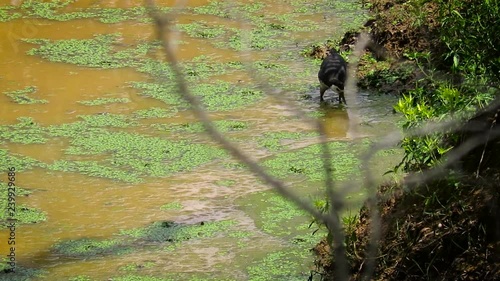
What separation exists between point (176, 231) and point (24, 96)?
3.36m

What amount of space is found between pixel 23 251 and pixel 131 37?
16.9 feet

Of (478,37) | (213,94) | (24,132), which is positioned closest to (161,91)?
(213,94)

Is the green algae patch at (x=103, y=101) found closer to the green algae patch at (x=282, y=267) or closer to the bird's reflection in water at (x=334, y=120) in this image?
the bird's reflection in water at (x=334, y=120)

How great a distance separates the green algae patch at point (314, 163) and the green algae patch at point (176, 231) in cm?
92

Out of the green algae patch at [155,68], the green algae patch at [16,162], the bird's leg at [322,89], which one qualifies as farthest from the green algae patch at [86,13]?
the green algae patch at [16,162]

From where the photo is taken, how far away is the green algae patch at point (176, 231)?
5828mm

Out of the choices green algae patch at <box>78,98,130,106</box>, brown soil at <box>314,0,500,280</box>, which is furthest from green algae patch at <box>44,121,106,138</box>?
brown soil at <box>314,0,500,280</box>

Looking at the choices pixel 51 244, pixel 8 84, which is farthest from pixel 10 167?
pixel 8 84

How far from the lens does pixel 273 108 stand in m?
8.22

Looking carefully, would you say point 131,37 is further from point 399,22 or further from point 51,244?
point 51,244

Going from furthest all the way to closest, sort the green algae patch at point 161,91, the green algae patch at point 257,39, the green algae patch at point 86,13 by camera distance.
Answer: the green algae patch at point 86,13, the green algae patch at point 257,39, the green algae patch at point 161,91

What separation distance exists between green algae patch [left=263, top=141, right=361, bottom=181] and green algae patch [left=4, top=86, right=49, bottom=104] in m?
2.67

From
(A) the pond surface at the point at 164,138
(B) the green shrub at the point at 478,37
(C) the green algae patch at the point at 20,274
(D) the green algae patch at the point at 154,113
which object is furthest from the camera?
(D) the green algae patch at the point at 154,113

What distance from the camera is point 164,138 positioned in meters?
7.56
